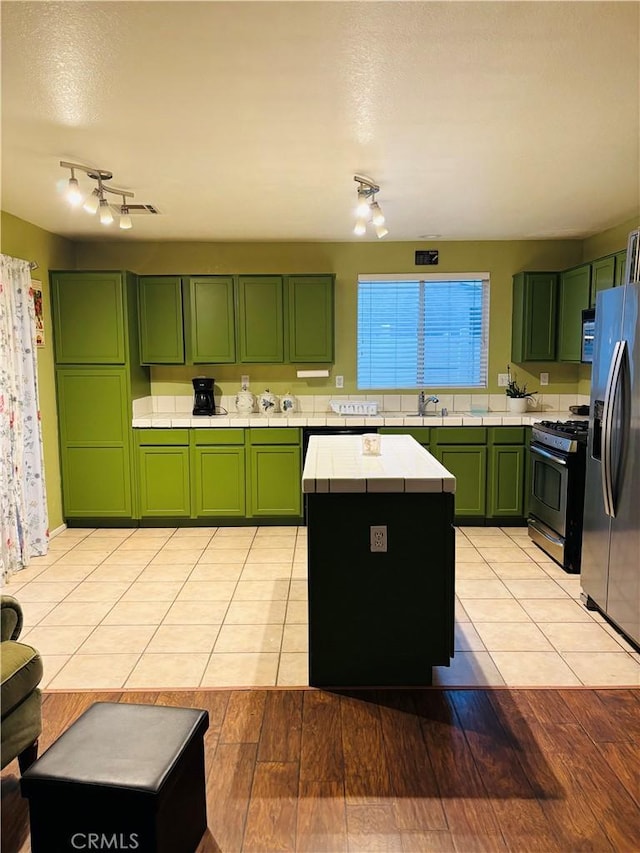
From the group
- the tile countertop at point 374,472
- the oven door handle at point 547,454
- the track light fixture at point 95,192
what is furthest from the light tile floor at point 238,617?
the track light fixture at point 95,192

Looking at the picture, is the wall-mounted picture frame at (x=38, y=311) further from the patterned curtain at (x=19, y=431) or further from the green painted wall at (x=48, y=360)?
the patterned curtain at (x=19, y=431)

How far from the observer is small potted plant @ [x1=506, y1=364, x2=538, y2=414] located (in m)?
5.31

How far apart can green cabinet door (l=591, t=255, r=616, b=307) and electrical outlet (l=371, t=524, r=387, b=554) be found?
113 inches

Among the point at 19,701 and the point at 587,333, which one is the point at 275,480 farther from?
the point at 19,701

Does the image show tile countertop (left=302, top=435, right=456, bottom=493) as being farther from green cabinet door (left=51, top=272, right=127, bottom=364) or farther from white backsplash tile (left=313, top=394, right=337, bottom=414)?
green cabinet door (left=51, top=272, right=127, bottom=364)

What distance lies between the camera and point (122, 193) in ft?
11.6

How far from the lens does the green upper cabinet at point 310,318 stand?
5094mm

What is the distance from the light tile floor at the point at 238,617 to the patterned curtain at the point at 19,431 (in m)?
0.21

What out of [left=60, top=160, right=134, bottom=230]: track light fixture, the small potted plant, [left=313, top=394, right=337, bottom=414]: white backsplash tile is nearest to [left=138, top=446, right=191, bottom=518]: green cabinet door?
[left=313, top=394, right=337, bottom=414]: white backsplash tile

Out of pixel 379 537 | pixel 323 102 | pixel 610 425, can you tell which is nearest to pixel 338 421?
pixel 610 425

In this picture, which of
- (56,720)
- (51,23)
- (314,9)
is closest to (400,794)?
(56,720)

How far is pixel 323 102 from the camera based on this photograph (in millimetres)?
2326

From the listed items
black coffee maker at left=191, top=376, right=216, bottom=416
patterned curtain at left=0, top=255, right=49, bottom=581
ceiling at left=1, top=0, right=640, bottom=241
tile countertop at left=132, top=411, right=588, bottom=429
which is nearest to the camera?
ceiling at left=1, top=0, right=640, bottom=241

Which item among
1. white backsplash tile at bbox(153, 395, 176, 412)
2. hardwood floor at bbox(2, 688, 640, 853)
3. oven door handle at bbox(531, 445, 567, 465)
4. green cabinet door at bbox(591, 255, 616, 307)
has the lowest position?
hardwood floor at bbox(2, 688, 640, 853)
